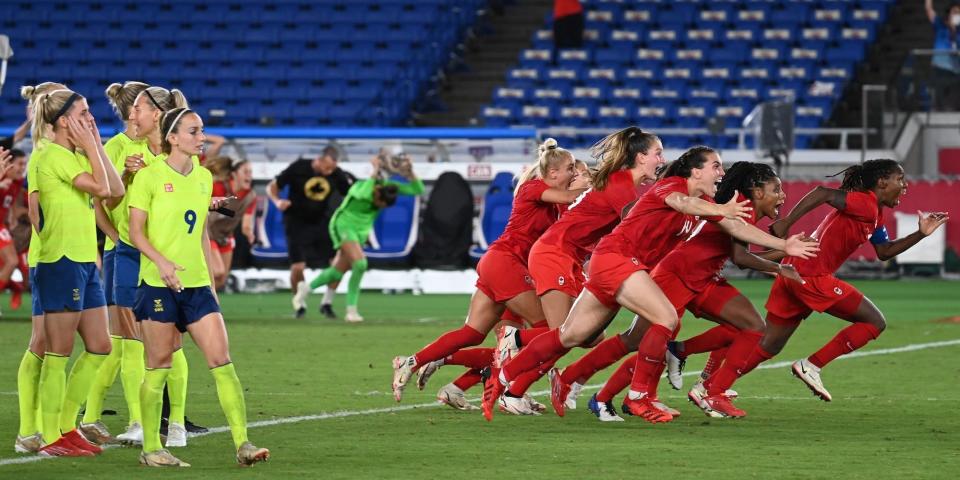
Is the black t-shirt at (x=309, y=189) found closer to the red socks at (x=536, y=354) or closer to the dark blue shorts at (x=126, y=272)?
the red socks at (x=536, y=354)

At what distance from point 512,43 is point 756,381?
77.7 feet

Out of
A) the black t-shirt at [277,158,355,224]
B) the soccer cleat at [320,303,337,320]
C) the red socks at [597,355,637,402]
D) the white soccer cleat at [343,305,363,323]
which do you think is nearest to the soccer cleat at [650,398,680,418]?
the red socks at [597,355,637,402]

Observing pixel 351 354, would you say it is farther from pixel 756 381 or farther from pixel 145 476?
pixel 145 476

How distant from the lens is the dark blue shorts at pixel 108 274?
941cm

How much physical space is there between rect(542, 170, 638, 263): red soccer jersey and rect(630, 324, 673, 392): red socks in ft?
2.85

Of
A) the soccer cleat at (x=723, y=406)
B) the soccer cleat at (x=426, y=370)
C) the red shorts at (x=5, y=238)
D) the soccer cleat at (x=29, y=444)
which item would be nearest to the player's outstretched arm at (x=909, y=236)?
the soccer cleat at (x=723, y=406)

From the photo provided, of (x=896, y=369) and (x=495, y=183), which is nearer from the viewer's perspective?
(x=896, y=369)

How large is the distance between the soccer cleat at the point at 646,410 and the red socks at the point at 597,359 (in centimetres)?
37

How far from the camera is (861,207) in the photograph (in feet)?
37.3

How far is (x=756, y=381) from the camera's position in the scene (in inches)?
516

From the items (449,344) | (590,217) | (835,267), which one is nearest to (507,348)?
(449,344)

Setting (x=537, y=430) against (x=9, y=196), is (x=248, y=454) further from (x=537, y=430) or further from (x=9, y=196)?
(x=9, y=196)

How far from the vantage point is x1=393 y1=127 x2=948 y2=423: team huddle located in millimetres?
10016

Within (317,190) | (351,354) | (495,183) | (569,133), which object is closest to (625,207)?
(351,354)
